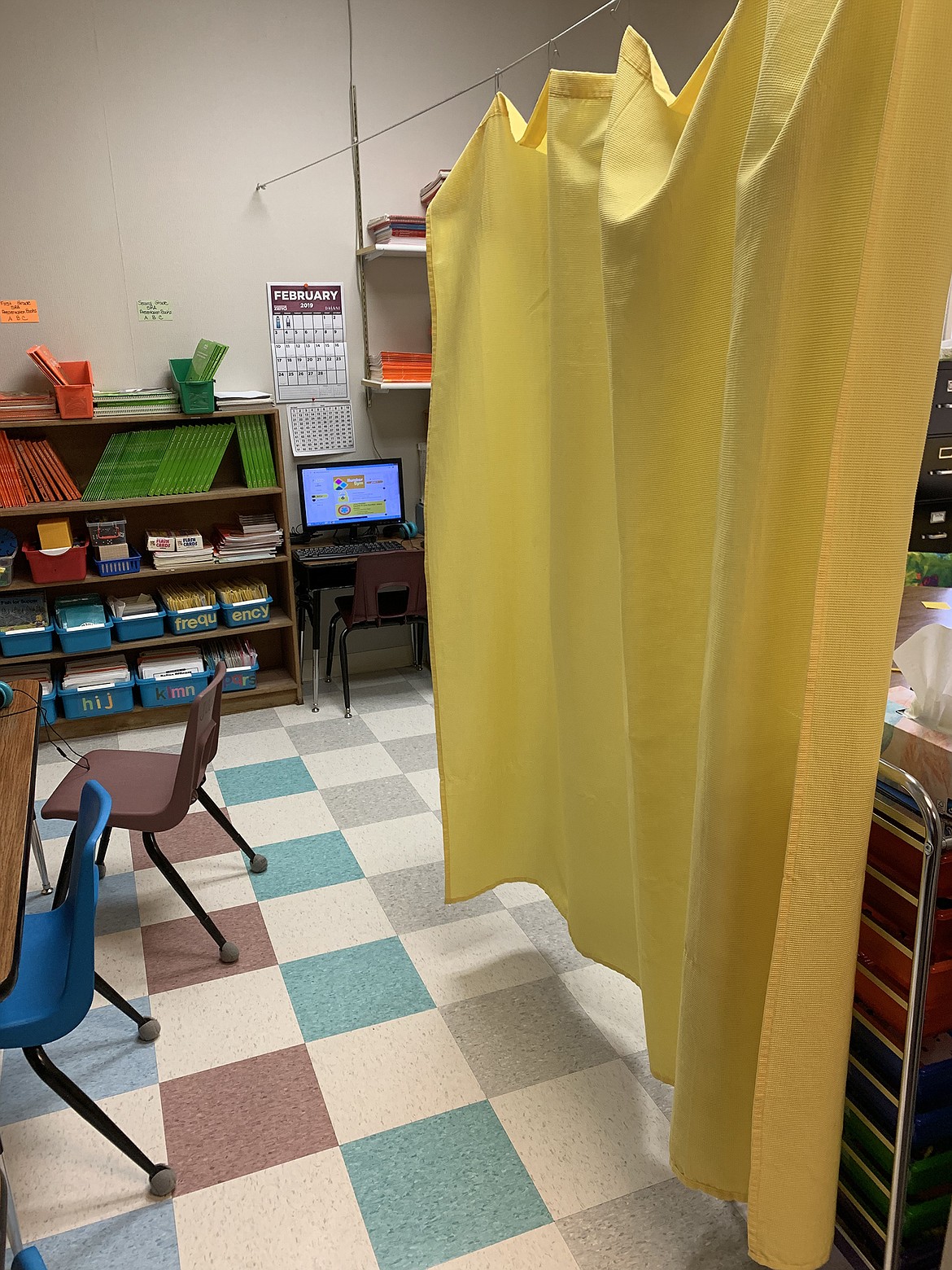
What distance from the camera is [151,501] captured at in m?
3.89

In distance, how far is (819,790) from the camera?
1.09 m

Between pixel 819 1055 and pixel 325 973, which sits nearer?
pixel 819 1055

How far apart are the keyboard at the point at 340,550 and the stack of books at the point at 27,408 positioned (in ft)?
3.92

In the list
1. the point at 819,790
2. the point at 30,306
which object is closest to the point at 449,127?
the point at 30,306

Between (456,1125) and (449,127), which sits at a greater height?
(449,127)

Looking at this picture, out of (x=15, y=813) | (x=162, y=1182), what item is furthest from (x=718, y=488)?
(x=162, y=1182)

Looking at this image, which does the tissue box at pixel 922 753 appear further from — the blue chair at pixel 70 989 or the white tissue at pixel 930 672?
the blue chair at pixel 70 989

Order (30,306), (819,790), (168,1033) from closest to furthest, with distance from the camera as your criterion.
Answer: (819,790) < (168,1033) < (30,306)

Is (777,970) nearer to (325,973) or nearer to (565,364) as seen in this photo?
(565,364)

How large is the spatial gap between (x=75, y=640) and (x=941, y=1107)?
3.54 metres

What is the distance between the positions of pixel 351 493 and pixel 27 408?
1460 millimetres

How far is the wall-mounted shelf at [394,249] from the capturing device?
399 centimetres

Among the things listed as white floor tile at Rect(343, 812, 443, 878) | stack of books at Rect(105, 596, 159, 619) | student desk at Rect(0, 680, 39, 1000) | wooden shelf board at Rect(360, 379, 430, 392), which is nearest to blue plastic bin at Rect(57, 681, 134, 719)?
stack of books at Rect(105, 596, 159, 619)

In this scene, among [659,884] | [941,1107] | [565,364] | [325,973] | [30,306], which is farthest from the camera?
[30,306]
